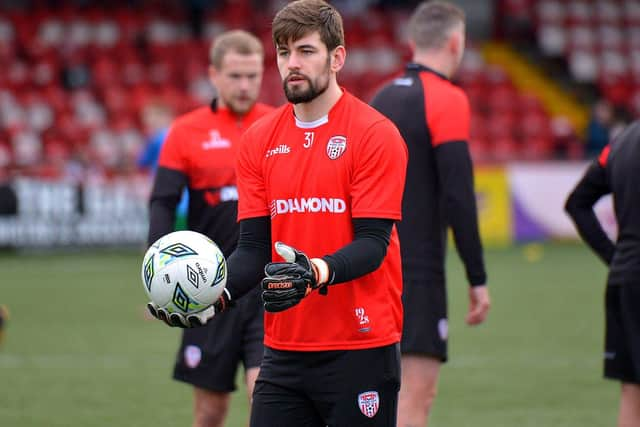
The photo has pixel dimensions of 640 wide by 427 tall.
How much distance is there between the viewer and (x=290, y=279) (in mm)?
3674

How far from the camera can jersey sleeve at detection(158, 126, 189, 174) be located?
5.77m

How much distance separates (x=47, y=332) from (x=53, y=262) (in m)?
6.24

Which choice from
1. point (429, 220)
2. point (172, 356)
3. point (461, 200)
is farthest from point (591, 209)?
point (172, 356)

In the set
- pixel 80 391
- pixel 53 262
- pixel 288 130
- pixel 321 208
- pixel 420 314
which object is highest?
pixel 288 130

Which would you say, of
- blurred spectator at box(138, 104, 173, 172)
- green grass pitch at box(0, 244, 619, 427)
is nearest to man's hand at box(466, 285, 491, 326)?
green grass pitch at box(0, 244, 619, 427)

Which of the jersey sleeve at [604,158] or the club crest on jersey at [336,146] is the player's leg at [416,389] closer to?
the jersey sleeve at [604,158]

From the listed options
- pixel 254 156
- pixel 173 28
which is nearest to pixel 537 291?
pixel 254 156

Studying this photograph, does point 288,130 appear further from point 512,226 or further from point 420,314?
point 512,226

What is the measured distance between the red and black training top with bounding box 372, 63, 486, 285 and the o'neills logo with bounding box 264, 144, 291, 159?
1.46 metres

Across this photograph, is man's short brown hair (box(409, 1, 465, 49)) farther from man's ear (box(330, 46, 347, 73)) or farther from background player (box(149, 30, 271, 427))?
man's ear (box(330, 46, 347, 73))

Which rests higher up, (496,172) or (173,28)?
(173,28)

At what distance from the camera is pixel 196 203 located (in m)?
5.85

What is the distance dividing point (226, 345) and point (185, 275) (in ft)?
6.00

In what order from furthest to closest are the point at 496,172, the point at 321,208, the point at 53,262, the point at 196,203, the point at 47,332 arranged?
1. the point at 496,172
2. the point at 53,262
3. the point at 47,332
4. the point at 196,203
5. the point at 321,208
